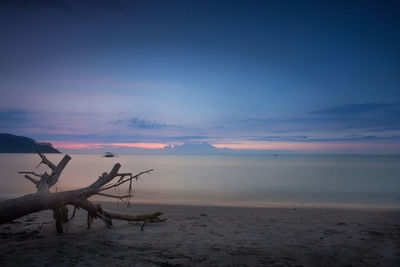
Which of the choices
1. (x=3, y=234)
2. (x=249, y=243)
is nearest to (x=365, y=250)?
(x=249, y=243)

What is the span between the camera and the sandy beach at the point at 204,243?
544 cm

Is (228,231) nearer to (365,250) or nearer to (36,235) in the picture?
(365,250)

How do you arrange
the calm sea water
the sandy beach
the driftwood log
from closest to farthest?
the sandy beach → the driftwood log → the calm sea water

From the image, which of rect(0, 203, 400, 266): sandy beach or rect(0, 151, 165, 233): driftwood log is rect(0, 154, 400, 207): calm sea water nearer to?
rect(0, 203, 400, 266): sandy beach

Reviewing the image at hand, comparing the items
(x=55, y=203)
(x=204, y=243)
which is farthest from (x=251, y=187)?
(x=55, y=203)

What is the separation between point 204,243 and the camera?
6.62 meters

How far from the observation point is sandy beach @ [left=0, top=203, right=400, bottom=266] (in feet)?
17.9

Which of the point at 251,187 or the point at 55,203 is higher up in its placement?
the point at 251,187

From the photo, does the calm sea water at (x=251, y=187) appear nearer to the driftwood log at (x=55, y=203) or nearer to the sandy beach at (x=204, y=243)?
the sandy beach at (x=204, y=243)

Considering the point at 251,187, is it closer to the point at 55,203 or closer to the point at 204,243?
the point at 204,243

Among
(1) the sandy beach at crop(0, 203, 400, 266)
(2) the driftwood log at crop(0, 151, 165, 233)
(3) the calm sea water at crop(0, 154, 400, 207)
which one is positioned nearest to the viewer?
(1) the sandy beach at crop(0, 203, 400, 266)

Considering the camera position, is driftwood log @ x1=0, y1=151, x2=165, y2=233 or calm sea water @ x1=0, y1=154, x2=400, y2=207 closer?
driftwood log @ x1=0, y1=151, x2=165, y2=233

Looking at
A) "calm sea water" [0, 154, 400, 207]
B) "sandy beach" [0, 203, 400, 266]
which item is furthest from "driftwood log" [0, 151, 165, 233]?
"calm sea water" [0, 154, 400, 207]

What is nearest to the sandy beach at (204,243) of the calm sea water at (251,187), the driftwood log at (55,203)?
the driftwood log at (55,203)
